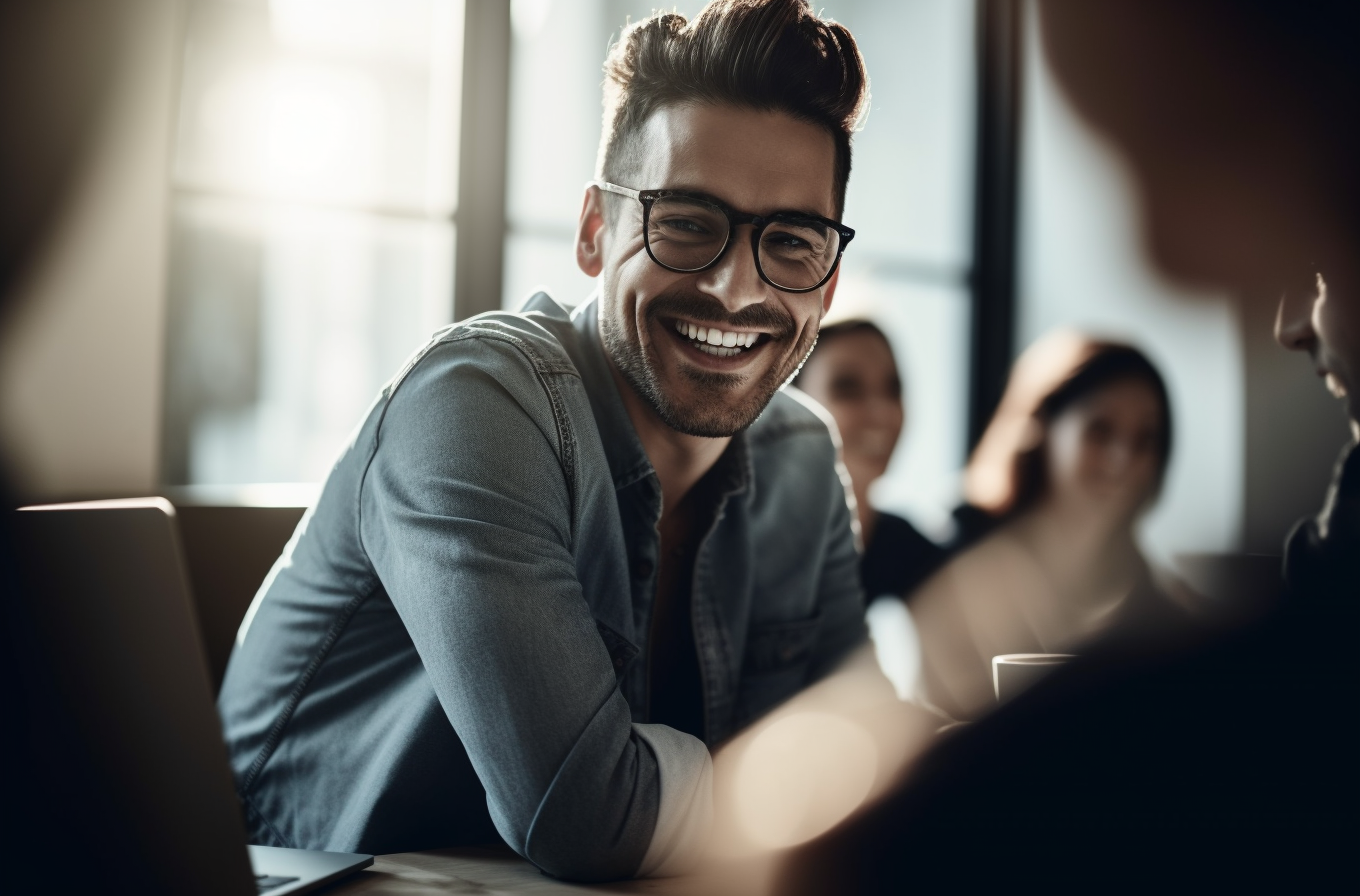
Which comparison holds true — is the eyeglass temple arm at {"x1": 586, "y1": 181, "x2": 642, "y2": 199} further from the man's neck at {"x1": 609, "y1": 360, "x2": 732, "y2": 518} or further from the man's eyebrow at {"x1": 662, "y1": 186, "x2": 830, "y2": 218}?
the man's neck at {"x1": 609, "y1": 360, "x2": 732, "y2": 518}

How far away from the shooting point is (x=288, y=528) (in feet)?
6.57

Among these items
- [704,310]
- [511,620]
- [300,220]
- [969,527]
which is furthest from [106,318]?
[511,620]

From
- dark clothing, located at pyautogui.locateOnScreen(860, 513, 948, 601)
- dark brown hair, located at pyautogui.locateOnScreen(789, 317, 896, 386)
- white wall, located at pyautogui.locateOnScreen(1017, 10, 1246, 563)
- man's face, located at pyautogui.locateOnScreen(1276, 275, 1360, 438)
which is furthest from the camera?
white wall, located at pyautogui.locateOnScreen(1017, 10, 1246, 563)

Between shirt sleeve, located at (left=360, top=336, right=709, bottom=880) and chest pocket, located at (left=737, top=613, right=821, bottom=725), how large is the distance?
454mm

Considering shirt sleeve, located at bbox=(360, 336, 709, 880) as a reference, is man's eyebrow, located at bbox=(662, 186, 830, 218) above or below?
above

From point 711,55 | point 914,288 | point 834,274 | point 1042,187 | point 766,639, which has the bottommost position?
point 766,639

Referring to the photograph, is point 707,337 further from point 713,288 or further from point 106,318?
point 106,318

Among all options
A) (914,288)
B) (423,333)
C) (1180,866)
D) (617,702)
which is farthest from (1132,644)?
(914,288)

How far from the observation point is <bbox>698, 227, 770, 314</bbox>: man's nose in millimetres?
1161

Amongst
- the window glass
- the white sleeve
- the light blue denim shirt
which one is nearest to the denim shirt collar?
the light blue denim shirt

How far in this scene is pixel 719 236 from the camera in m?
1.16

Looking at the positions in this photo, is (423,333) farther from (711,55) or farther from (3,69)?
(711,55)

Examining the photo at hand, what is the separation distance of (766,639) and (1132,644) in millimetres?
710

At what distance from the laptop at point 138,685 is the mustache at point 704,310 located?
2.39ft
